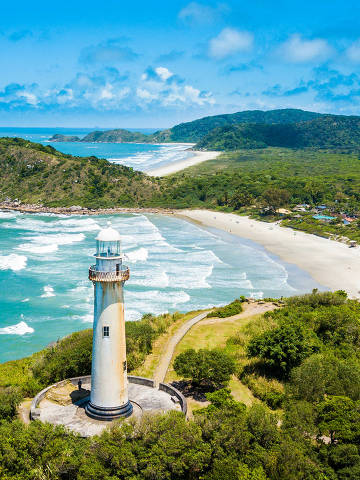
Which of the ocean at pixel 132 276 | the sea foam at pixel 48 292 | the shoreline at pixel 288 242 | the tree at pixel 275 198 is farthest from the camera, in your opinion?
the tree at pixel 275 198

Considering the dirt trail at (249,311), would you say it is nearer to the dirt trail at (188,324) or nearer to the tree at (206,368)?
the dirt trail at (188,324)

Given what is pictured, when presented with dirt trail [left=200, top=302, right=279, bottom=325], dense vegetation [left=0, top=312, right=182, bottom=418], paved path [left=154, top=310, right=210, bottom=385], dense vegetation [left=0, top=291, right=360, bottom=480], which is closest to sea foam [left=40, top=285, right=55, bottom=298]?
paved path [left=154, top=310, right=210, bottom=385]

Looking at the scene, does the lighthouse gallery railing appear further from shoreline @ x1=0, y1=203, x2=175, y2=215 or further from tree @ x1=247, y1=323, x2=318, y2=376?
shoreline @ x1=0, y1=203, x2=175, y2=215

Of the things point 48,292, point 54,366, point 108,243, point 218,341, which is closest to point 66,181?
point 48,292

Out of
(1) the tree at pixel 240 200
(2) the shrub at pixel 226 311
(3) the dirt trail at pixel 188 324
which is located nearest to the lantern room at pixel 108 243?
(3) the dirt trail at pixel 188 324

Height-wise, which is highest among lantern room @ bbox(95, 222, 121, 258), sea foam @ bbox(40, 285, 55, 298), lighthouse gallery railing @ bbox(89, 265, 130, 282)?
lantern room @ bbox(95, 222, 121, 258)

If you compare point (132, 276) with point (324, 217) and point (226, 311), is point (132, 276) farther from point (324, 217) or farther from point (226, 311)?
point (324, 217)
